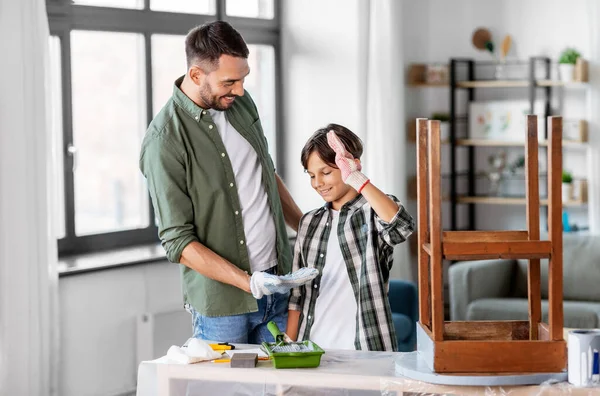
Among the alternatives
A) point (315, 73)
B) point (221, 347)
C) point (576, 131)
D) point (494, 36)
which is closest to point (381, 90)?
point (315, 73)

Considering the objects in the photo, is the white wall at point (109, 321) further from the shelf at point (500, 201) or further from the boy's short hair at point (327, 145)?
the shelf at point (500, 201)

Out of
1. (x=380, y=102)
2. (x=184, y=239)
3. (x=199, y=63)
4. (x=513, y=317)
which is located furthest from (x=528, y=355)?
(x=380, y=102)

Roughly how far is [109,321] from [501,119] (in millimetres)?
2727

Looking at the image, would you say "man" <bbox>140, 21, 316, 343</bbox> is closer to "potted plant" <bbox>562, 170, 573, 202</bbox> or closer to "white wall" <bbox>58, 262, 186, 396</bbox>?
"white wall" <bbox>58, 262, 186, 396</bbox>

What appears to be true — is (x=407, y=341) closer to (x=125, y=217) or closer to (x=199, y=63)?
(x=125, y=217)

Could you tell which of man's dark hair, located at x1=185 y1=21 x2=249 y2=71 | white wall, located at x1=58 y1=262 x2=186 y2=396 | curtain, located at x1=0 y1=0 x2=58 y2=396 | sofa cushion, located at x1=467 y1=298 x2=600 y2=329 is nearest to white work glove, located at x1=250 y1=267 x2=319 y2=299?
man's dark hair, located at x1=185 y1=21 x2=249 y2=71

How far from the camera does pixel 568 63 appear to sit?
5.59m

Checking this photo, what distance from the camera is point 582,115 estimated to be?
228 inches

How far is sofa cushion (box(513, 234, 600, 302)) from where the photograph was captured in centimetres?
499

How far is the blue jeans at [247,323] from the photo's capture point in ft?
9.07

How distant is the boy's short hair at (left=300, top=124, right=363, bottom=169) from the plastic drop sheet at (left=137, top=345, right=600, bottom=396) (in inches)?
20.3

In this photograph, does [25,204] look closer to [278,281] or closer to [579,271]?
[278,281]

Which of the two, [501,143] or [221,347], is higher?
[501,143]

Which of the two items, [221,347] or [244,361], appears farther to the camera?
[221,347]
